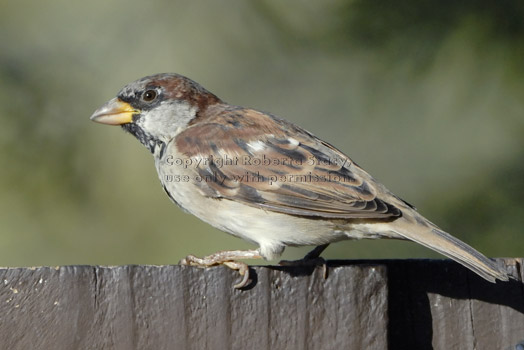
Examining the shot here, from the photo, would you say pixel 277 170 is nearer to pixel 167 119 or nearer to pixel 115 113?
pixel 167 119

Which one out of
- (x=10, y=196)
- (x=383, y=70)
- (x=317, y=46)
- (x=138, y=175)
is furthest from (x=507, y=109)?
(x=10, y=196)

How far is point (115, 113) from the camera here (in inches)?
170

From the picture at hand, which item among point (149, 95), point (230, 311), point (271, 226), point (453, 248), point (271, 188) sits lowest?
point (230, 311)

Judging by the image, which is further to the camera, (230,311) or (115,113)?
(115,113)

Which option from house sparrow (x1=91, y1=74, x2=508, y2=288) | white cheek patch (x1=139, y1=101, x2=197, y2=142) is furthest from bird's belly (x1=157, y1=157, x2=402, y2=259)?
white cheek patch (x1=139, y1=101, x2=197, y2=142)

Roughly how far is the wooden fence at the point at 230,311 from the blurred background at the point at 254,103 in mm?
1864

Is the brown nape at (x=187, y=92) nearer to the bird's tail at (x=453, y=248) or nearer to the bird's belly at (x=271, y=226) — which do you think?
the bird's belly at (x=271, y=226)

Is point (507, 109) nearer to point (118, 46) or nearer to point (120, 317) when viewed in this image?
point (118, 46)

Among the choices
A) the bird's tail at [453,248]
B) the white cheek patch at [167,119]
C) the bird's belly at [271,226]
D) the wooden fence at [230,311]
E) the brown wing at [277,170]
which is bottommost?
the wooden fence at [230,311]

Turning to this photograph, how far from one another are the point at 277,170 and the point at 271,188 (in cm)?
11

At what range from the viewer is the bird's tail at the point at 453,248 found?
274 cm

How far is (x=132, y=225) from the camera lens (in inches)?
186

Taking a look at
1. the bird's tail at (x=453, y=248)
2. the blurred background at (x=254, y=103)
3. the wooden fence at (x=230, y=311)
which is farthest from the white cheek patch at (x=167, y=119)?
the wooden fence at (x=230, y=311)

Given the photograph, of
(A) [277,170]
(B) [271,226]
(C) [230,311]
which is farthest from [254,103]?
(C) [230,311]
